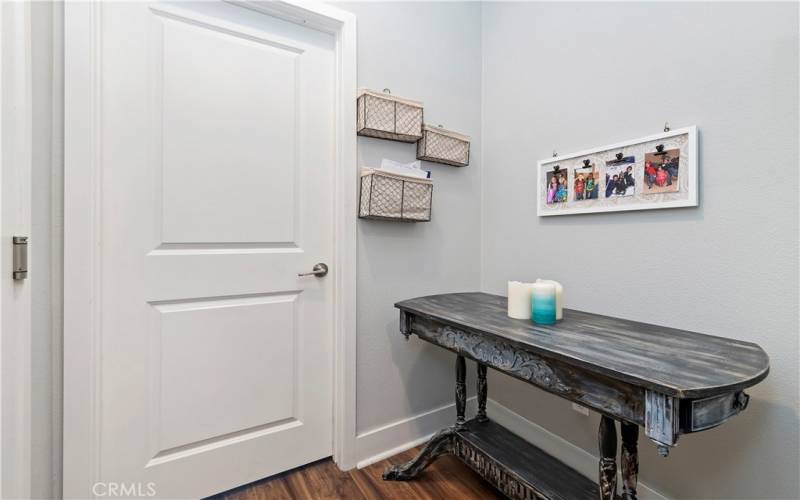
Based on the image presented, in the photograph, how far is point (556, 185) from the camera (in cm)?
158

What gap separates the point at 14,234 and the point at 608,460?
1.71 m

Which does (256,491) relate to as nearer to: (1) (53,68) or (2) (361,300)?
(2) (361,300)

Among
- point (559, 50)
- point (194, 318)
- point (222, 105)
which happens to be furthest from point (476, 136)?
point (194, 318)

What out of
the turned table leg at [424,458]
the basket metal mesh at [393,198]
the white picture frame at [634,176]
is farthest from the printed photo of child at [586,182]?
the turned table leg at [424,458]

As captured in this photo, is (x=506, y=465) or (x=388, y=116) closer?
(x=506, y=465)

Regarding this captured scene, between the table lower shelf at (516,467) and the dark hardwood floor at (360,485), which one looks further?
the dark hardwood floor at (360,485)

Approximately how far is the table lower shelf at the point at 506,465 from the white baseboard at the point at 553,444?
0.23 m

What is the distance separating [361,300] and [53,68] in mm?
1358

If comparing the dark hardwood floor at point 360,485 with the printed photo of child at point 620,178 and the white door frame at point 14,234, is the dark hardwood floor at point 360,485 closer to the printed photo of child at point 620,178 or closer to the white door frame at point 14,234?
the white door frame at point 14,234

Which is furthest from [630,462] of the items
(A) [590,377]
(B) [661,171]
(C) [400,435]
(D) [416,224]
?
(D) [416,224]

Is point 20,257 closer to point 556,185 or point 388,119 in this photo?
point 388,119

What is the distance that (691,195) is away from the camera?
45.5 inches

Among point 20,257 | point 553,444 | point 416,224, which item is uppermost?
point 416,224

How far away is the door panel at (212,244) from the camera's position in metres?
1.23
